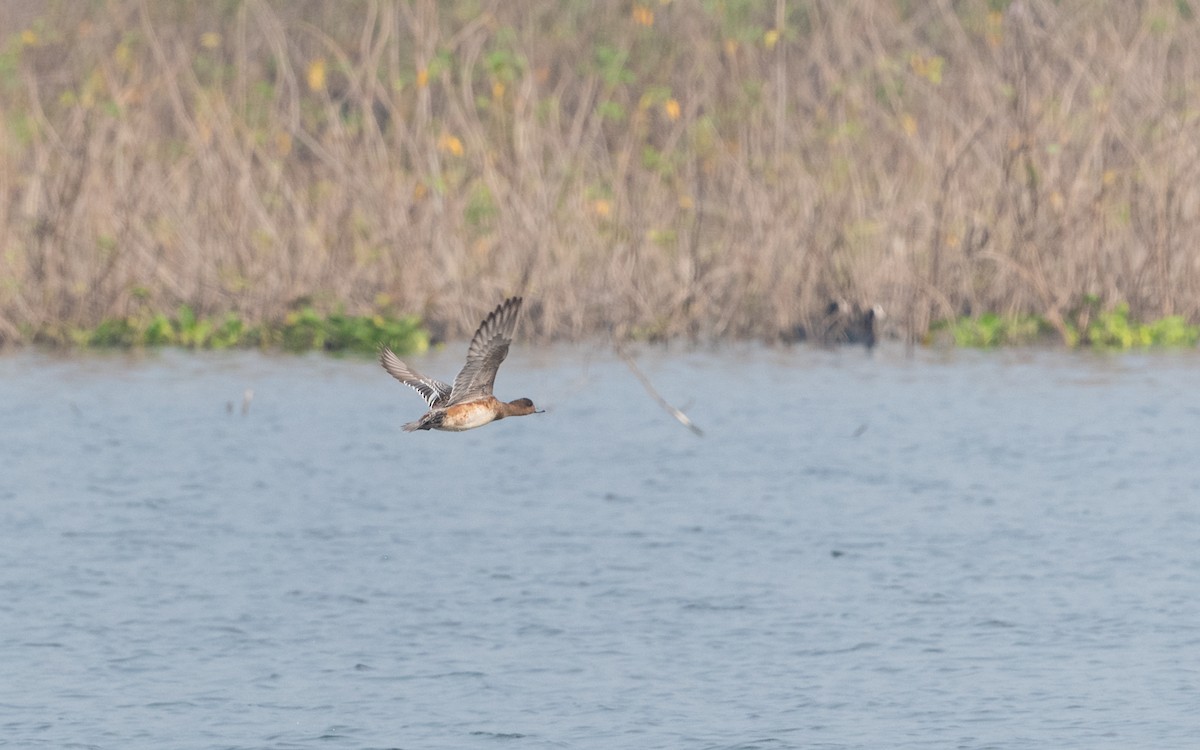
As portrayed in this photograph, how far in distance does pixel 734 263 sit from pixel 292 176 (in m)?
4.11

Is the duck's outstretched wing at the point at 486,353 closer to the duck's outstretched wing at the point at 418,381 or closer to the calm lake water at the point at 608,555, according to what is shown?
the duck's outstretched wing at the point at 418,381

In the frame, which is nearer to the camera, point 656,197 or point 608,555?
point 608,555

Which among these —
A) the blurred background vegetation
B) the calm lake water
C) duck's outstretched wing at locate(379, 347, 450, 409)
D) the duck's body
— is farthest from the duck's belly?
the blurred background vegetation

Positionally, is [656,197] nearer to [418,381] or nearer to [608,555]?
[608,555]

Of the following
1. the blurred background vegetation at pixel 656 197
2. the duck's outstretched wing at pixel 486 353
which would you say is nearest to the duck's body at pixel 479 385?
the duck's outstretched wing at pixel 486 353

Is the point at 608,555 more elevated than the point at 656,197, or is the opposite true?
the point at 656,197

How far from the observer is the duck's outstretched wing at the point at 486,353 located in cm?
768

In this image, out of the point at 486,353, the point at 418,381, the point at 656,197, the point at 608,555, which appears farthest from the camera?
the point at 656,197

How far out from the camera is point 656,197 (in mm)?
19344

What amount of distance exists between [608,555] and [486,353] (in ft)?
14.3

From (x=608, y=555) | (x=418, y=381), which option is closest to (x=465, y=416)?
(x=418, y=381)

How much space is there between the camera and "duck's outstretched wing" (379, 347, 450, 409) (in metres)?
8.38

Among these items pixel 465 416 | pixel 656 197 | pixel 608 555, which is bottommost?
pixel 608 555

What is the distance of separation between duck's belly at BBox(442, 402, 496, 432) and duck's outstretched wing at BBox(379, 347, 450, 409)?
0.24m
